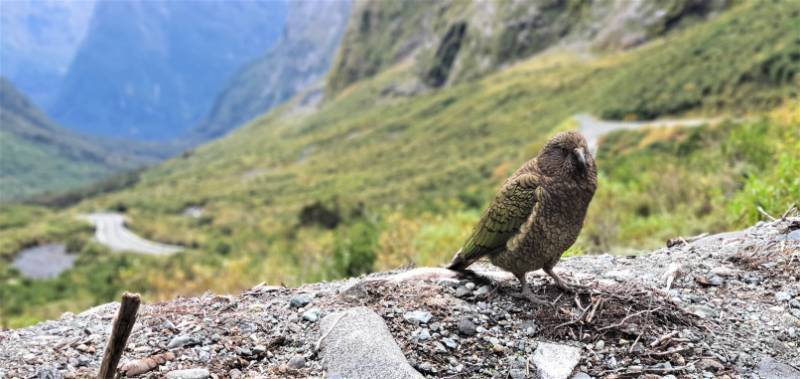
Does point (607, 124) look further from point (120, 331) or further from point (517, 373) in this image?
point (120, 331)

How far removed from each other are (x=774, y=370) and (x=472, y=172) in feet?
264

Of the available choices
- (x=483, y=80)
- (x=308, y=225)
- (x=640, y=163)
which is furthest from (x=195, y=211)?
(x=640, y=163)

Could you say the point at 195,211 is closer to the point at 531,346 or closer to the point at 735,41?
the point at 735,41

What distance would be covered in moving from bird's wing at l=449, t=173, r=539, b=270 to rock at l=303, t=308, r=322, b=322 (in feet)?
6.34

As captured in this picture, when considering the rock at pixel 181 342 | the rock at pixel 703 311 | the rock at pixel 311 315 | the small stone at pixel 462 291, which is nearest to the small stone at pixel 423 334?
the small stone at pixel 462 291

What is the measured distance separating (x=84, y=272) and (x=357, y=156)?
Result: 88732 mm

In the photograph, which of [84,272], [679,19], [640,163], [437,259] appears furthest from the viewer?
[679,19]

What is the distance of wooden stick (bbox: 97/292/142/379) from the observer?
159 inches

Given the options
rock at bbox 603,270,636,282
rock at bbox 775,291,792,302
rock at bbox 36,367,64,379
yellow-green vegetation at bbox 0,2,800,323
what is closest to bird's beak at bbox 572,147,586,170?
rock at bbox 603,270,636,282

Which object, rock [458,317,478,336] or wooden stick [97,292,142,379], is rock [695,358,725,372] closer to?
rock [458,317,478,336]

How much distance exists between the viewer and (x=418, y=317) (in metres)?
6.05

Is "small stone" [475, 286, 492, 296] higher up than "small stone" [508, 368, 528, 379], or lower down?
higher up

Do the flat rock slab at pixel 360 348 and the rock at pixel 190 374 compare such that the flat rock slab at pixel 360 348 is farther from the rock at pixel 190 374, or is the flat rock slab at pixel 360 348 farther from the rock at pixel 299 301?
the rock at pixel 190 374

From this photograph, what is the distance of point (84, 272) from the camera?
62.4m
